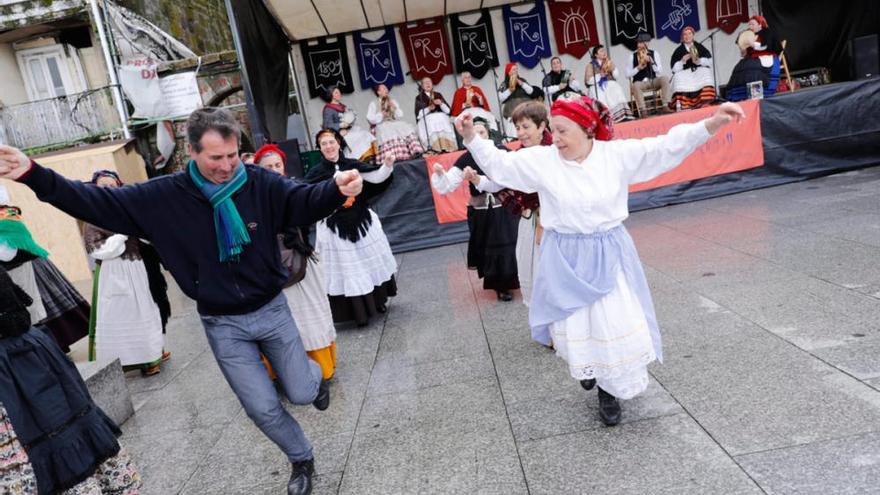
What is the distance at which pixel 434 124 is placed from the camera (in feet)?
37.2

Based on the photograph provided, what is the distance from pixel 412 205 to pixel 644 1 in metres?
7.90

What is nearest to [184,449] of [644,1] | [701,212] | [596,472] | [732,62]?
[596,472]

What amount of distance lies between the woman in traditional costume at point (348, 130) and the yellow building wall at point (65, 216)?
4488 mm

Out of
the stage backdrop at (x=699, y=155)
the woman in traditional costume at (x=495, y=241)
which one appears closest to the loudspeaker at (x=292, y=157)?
the stage backdrop at (x=699, y=155)

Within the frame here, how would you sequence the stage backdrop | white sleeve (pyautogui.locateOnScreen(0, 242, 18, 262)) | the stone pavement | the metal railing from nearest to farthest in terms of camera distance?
1. the stone pavement
2. white sleeve (pyautogui.locateOnScreen(0, 242, 18, 262))
3. the stage backdrop
4. the metal railing

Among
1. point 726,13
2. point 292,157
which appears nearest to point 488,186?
point 292,157

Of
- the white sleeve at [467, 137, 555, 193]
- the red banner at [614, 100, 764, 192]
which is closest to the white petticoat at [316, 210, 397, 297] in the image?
the white sleeve at [467, 137, 555, 193]

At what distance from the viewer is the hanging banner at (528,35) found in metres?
13.2

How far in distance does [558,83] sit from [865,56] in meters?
5.95

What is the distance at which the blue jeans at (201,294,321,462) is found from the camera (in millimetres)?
2850

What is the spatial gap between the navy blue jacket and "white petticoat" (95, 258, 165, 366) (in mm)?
2926

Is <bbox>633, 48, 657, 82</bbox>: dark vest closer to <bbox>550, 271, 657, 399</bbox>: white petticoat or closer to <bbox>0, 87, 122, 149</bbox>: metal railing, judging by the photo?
<bbox>550, 271, 657, 399</bbox>: white petticoat

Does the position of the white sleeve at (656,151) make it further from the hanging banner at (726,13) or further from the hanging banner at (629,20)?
the hanging banner at (726,13)

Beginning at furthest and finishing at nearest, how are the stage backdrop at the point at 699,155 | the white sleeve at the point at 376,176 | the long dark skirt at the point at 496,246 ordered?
the stage backdrop at the point at 699,155 → the long dark skirt at the point at 496,246 → the white sleeve at the point at 376,176
